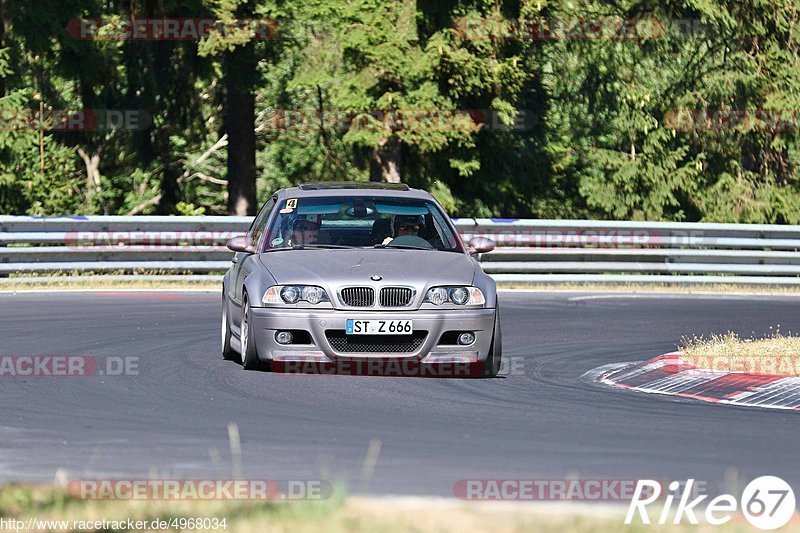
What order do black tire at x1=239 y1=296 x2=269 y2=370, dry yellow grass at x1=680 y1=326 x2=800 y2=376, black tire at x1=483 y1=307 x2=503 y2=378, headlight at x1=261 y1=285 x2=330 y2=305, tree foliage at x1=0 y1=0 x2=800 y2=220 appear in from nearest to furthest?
headlight at x1=261 y1=285 x2=330 y2=305
black tire at x1=239 y1=296 x2=269 y2=370
black tire at x1=483 y1=307 x2=503 y2=378
dry yellow grass at x1=680 y1=326 x2=800 y2=376
tree foliage at x1=0 y1=0 x2=800 y2=220

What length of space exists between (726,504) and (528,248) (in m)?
17.2

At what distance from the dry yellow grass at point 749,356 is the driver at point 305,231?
3273 millimetres

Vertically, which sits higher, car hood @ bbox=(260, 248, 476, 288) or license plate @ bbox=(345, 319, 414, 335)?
car hood @ bbox=(260, 248, 476, 288)

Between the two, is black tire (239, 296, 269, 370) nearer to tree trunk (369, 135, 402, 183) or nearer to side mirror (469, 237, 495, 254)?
side mirror (469, 237, 495, 254)

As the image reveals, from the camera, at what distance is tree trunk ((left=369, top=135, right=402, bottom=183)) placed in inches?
1170

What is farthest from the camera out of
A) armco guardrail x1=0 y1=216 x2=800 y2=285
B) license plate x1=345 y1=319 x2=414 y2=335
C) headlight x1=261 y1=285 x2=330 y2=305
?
armco guardrail x1=0 y1=216 x2=800 y2=285

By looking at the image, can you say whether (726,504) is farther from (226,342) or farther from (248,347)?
(226,342)

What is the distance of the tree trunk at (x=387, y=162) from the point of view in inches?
1170

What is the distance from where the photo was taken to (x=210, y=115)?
3769 centimetres

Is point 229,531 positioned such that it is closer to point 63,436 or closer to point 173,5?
point 63,436

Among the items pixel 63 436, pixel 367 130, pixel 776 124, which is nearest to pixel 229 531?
pixel 63 436

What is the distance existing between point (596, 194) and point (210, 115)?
30.1 feet

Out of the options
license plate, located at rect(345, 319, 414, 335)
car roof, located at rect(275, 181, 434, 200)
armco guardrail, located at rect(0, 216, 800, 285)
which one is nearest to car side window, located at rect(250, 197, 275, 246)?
car roof, located at rect(275, 181, 434, 200)

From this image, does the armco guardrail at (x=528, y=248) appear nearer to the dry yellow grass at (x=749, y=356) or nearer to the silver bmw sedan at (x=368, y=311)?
the dry yellow grass at (x=749, y=356)
